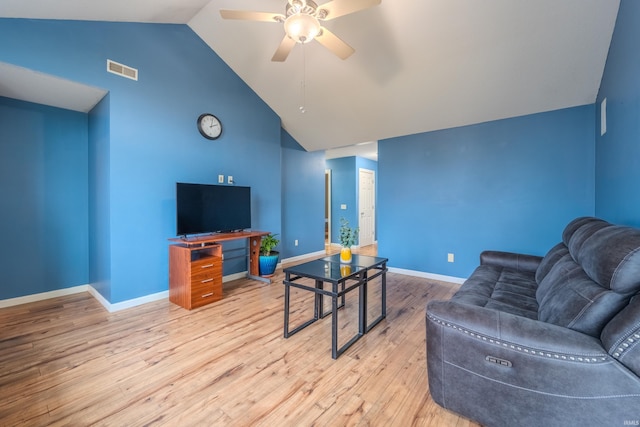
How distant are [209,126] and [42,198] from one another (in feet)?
7.07

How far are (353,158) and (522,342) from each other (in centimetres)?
613

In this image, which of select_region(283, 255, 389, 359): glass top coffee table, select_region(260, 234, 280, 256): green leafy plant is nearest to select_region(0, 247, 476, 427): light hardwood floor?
select_region(283, 255, 389, 359): glass top coffee table

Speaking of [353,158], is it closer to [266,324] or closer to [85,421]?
[266,324]

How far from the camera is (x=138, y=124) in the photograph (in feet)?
10.1

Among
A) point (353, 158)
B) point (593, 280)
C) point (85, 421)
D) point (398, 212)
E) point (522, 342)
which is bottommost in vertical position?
point (85, 421)

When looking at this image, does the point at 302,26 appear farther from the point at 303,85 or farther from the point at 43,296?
the point at 43,296

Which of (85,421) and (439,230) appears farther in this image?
(439,230)

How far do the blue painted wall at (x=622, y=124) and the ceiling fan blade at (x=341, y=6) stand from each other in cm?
175

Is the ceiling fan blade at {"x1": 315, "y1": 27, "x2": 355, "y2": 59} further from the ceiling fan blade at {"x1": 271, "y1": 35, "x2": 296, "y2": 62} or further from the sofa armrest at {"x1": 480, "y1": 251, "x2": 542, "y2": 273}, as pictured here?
the sofa armrest at {"x1": 480, "y1": 251, "x2": 542, "y2": 273}

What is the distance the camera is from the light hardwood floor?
1516mm

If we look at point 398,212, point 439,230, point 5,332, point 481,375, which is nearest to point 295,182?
point 398,212

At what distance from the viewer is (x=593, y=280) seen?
135 cm

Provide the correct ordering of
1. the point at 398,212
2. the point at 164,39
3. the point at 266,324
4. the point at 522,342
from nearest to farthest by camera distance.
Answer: the point at 522,342 < the point at 266,324 < the point at 164,39 < the point at 398,212

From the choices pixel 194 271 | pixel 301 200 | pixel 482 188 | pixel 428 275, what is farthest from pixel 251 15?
pixel 428 275
